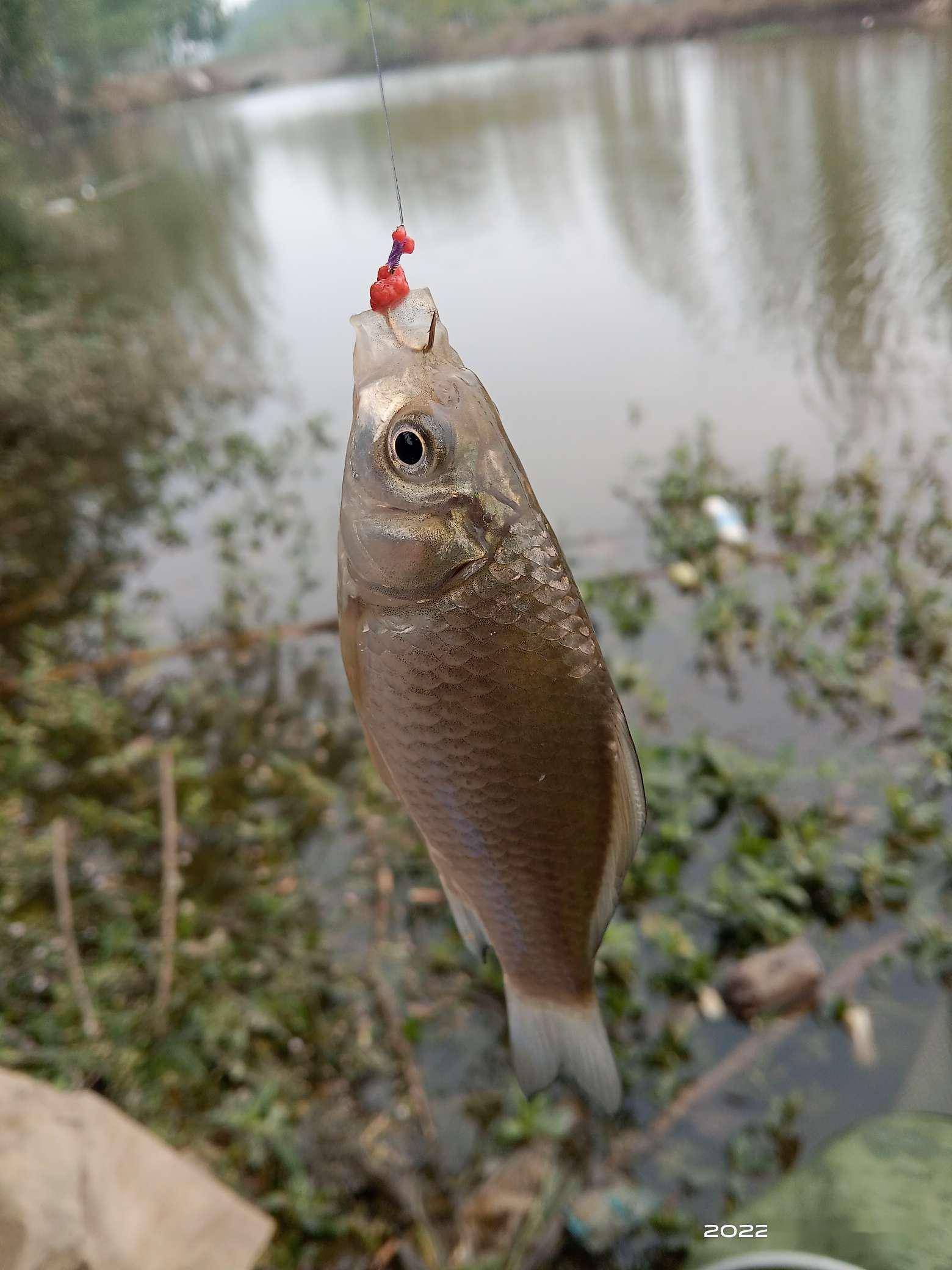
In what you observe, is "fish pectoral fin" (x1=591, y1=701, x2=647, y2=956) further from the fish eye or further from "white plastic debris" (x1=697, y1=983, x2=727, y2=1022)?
"white plastic debris" (x1=697, y1=983, x2=727, y2=1022)

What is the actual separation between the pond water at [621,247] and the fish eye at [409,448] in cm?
346

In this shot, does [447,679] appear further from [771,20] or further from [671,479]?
[771,20]

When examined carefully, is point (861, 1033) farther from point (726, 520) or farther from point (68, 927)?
Result: point (726, 520)

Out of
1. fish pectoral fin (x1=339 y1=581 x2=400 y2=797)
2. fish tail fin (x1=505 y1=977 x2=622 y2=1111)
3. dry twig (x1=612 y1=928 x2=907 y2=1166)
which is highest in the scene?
fish pectoral fin (x1=339 y1=581 x2=400 y2=797)

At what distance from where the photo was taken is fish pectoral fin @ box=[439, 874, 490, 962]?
3.39ft

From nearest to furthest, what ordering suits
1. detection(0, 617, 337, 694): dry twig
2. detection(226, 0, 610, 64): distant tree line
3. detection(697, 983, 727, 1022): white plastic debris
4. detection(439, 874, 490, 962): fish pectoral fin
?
1. detection(439, 874, 490, 962): fish pectoral fin
2. detection(697, 983, 727, 1022): white plastic debris
3. detection(0, 617, 337, 694): dry twig
4. detection(226, 0, 610, 64): distant tree line

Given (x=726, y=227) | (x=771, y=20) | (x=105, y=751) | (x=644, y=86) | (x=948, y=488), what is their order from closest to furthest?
(x=105, y=751)
(x=948, y=488)
(x=726, y=227)
(x=771, y=20)
(x=644, y=86)

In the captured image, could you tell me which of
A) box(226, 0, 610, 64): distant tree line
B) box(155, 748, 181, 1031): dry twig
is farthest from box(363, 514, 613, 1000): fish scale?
box(226, 0, 610, 64): distant tree line

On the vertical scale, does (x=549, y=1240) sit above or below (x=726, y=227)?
below

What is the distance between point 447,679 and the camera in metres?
0.90

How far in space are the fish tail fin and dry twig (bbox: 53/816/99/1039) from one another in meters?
1.83

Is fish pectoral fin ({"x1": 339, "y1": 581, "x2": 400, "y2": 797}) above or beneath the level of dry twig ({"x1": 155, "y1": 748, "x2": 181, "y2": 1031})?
above

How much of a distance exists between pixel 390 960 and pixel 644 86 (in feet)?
47.1

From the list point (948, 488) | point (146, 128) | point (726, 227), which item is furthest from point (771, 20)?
point (948, 488)
